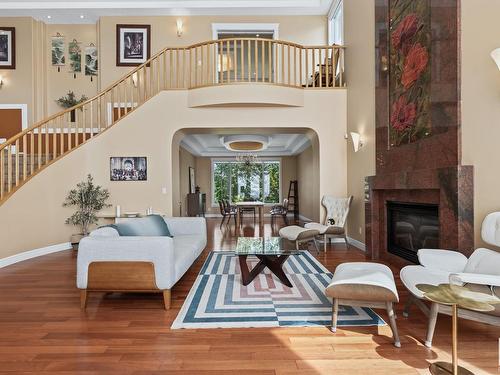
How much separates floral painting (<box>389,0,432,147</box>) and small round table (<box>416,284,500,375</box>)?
7.59 feet

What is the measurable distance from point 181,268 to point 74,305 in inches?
42.6

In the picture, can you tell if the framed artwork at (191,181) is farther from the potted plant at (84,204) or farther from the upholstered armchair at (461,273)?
the upholstered armchair at (461,273)

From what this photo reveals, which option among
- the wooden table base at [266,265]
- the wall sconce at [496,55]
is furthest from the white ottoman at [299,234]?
the wall sconce at [496,55]

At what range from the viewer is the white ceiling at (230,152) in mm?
10031

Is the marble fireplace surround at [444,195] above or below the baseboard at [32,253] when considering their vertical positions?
above

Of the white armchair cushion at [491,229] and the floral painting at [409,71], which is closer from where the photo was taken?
the white armchair cushion at [491,229]

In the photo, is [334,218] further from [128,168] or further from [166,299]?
[128,168]

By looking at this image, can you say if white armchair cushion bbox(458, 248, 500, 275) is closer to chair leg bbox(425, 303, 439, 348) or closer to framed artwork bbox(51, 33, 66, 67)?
chair leg bbox(425, 303, 439, 348)

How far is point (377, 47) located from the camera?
16.5 feet

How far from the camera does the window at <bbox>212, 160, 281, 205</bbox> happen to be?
553 inches

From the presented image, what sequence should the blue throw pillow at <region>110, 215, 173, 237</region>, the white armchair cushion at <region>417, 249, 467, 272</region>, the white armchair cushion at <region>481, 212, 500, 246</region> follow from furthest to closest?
1. the blue throw pillow at <region>110, 215, 173, 237</region>
2. the white armchair cushion at <region>417, 249, 467, 272</region>
3. the white armchair cushion at <region>481, 212, 500, 246</region>

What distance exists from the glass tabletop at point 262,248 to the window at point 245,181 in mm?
9649

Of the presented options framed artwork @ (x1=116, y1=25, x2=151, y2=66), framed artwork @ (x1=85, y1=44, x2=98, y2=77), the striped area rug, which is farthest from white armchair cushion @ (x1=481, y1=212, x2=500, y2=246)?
framed artwork @ (x1=85, y1=44, x2=98, y2=77)

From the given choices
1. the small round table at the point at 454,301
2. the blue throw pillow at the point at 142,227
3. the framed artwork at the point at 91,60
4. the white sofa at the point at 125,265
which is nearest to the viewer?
the small round table at the point at 454,301
